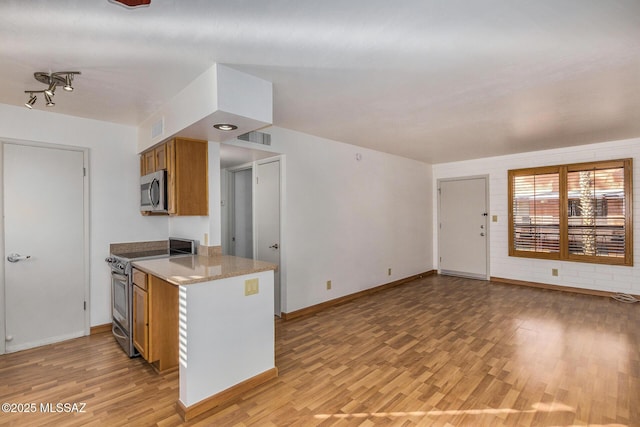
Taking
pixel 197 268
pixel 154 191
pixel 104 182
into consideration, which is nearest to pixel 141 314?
pixel 197 268

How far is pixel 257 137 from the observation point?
3734mm

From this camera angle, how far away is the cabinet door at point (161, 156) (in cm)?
319

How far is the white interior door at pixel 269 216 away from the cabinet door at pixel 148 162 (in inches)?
54.8

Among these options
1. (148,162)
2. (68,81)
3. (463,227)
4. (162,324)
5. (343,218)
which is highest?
(68,81)

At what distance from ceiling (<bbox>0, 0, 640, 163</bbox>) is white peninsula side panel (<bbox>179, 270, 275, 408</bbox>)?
1.61 metres

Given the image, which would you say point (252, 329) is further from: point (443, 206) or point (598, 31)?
point (443, 206)

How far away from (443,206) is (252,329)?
5480 mm

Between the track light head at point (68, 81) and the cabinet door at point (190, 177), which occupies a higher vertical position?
the track light head at point (68, 81)

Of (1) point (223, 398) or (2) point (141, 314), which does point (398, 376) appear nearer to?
(1) point (223, 398)

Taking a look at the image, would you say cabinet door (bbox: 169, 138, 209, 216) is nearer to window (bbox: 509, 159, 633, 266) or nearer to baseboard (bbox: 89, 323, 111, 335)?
baseboard (bbox: 89, 323, 111, 335)

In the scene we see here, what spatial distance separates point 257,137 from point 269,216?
3.63ft

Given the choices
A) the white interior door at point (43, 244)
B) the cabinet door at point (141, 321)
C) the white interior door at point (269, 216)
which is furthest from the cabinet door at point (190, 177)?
the white interior door at point (43, 244)

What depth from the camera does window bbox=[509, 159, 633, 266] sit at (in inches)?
189

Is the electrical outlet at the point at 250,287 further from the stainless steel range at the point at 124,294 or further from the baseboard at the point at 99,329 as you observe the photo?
the baseboard at the point at 99,329
